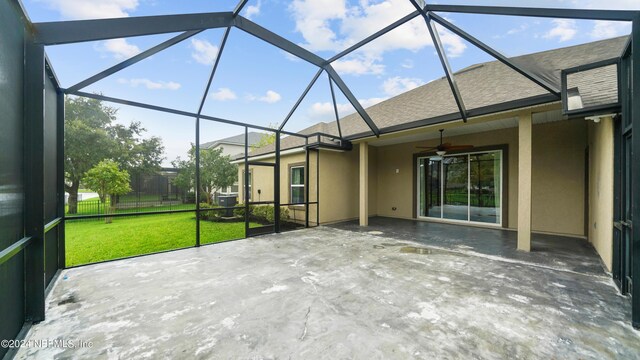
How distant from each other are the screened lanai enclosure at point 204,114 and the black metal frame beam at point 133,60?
18 millimetres

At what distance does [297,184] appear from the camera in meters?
9.16

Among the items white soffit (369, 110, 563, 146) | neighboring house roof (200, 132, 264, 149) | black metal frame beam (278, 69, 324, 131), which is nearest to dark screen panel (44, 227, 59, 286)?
black metal frame beam (278, 69, 324, 131)

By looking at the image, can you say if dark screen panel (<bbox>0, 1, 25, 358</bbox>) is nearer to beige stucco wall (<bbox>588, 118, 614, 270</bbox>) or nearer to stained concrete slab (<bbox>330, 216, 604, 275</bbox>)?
stained concrete slab (<bbox>330, 216, 604, 275</bbox>)

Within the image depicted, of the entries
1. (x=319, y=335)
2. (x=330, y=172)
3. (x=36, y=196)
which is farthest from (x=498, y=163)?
(x=36, y=196)

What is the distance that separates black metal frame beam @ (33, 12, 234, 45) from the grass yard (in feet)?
12.7

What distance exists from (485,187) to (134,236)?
1134 cm

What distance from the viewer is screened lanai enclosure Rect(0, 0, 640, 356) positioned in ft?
7.87

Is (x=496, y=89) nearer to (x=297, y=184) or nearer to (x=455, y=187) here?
(x=455, y=187)

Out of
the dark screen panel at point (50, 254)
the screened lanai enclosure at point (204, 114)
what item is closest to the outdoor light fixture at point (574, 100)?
the screened lanai enclosure at point (204, 114)

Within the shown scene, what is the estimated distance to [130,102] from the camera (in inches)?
183

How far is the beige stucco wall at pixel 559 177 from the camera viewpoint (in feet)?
20.0

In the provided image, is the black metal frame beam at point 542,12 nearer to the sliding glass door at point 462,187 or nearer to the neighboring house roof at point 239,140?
the sliding glass door at point 462,187

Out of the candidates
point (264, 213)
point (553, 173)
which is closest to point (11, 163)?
point (264, 213)

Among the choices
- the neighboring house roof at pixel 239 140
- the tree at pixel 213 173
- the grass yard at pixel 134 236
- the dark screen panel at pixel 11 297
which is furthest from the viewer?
the neighboring house roof at pixel 239 140
